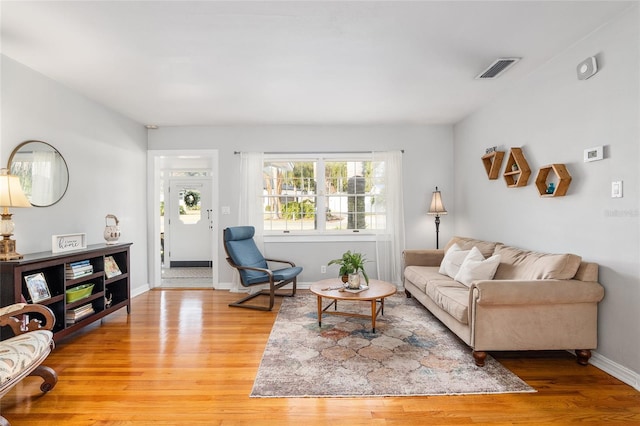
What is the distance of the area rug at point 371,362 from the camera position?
215 centimetres

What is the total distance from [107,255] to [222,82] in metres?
2.19

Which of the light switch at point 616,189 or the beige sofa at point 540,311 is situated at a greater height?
the light switch at point 616,189

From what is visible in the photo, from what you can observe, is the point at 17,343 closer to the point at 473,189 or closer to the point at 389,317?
the point at 389,317

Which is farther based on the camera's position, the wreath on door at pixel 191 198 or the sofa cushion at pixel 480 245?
the wreath on door at pixel 191 198

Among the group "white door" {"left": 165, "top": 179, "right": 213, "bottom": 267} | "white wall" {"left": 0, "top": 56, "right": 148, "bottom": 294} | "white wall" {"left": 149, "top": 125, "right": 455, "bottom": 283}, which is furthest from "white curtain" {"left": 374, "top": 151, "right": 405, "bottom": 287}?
"white door" {"left": 165, "top": 179, "right": 213, "bottom": 267}

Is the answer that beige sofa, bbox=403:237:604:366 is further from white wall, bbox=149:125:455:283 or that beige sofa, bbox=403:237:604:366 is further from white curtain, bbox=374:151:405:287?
white wall, bbox=149:125:455:283

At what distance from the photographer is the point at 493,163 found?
3686 millimetres

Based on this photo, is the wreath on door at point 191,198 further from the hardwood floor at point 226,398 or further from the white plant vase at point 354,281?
the white plant vase at point 354,281

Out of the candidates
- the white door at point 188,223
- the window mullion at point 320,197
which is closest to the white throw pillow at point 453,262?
the window mullion at point 320,197

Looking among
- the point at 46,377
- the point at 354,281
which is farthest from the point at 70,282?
the point at 354,281

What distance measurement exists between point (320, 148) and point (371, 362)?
Result: 10.5ft

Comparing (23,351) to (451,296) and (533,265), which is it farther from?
(533,265)

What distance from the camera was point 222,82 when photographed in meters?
3.26

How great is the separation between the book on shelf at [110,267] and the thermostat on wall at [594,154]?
444cm
